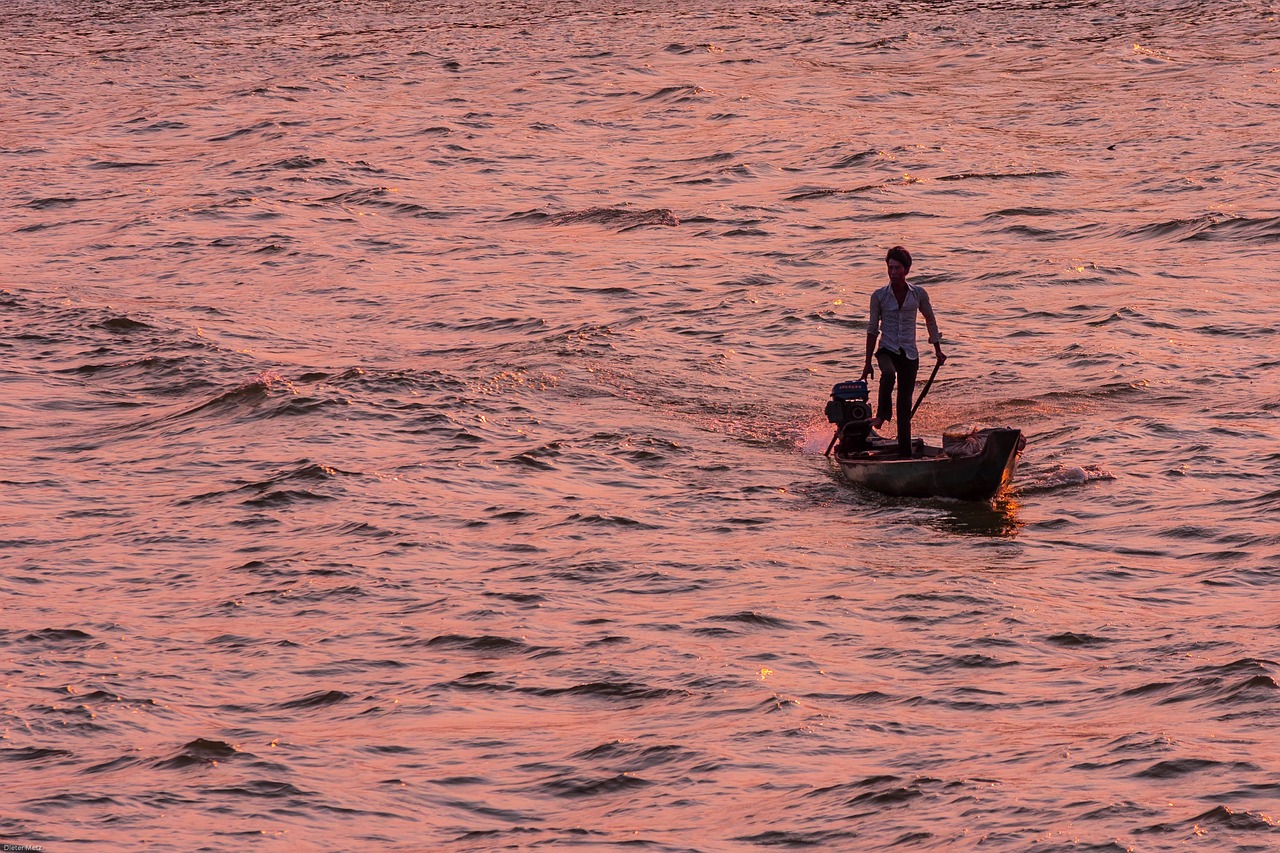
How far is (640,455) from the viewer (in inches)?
738

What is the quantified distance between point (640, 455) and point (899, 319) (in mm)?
3457

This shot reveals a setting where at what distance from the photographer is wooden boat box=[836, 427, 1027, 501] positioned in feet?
52.3

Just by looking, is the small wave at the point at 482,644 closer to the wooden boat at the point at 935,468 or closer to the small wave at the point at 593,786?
the small wave at the point at 593,786

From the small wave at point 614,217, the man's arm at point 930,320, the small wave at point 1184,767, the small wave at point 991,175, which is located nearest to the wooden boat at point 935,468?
the man's arm at point 930,320

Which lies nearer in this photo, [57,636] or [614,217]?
[57,636]

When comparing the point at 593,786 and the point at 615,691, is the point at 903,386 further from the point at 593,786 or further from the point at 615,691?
the point at 593,786

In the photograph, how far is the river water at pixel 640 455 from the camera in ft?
38.0

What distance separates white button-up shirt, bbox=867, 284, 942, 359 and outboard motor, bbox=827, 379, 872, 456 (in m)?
0.53

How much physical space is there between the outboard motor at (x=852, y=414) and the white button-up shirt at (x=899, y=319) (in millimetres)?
527

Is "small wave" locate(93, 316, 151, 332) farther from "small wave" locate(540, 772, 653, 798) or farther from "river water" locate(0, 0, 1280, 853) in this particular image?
"small wave" locate(540, 772, 653, 798)

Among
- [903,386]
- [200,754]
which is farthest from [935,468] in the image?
[200,754]

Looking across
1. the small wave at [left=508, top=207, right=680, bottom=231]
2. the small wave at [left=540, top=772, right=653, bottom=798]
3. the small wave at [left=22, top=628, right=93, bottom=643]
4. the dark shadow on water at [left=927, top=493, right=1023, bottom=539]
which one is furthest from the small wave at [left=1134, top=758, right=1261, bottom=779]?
the small wave at [left=508, top=207, right=680, bottom=231]

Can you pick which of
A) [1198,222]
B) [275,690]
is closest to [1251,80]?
[1198,222]

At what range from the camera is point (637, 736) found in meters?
12.2
